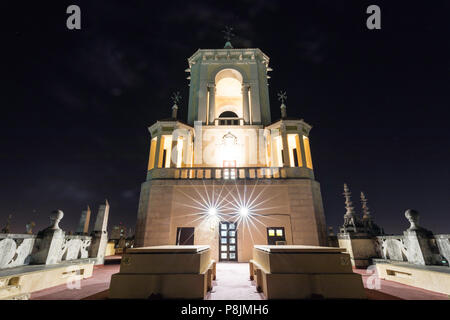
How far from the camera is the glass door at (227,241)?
11633 millimetres

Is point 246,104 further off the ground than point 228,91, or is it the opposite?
point 228,91

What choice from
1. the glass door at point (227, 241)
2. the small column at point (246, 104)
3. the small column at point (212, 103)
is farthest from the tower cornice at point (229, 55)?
the glass door at point (227, 241)

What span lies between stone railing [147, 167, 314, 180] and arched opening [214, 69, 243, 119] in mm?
10371

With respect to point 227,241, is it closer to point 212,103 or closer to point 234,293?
point 234,293

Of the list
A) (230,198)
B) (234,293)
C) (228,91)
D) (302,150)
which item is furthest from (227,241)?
(228,91)

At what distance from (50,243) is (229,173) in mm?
9923

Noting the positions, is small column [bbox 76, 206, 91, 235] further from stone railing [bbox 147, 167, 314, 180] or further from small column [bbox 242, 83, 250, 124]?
small column [bbox 242, 83, 250, 124]

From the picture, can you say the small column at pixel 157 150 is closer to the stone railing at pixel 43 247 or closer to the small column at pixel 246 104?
the stone railing at pixel 43 247

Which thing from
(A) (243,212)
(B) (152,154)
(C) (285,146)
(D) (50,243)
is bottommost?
(D) (50,243)

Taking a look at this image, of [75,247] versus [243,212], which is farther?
[243,212]

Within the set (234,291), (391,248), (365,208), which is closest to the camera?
(234,291)

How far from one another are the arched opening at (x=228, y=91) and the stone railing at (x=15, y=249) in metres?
18.4

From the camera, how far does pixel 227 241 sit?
11.9m
